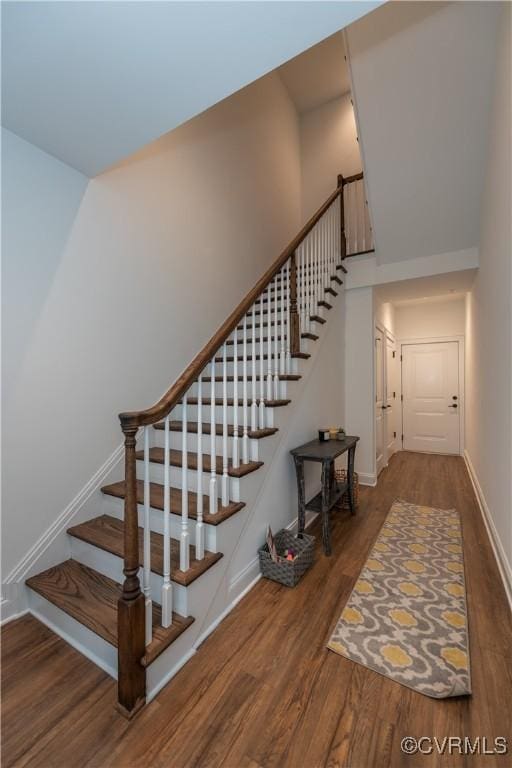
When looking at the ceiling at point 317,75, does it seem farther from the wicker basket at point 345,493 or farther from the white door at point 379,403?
the wicker basket at point 345,493

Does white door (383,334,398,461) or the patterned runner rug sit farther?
white door (383,334,398,461)

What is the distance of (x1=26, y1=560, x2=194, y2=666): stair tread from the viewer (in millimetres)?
1436

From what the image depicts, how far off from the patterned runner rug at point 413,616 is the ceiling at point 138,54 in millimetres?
2618

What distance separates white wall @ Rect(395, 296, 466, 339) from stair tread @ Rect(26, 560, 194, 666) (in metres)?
5.62

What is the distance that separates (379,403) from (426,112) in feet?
9.97

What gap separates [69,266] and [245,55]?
147 cm

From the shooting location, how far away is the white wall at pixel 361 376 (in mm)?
3963

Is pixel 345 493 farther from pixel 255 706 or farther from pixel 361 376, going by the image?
pixel 255 706

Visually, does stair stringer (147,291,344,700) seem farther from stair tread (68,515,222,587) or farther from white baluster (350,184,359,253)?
white baluster (350,184,359,253)

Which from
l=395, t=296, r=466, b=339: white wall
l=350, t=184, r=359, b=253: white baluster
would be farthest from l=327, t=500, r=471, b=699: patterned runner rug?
l=395, t=296, r=466, b=339: white wall

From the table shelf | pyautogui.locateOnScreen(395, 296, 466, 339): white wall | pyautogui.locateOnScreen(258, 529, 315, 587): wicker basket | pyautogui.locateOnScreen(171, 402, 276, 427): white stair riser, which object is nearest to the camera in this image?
pyautogui.locateOnScreen(258, 529, 315, 587): wicker basket

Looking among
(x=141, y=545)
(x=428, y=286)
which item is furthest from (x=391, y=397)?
(x=141, y=545)

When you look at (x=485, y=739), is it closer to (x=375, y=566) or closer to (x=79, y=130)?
(x=375, y=566)

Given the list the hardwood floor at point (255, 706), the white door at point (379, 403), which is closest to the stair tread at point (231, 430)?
the hardwood floor at point (255, 706)
